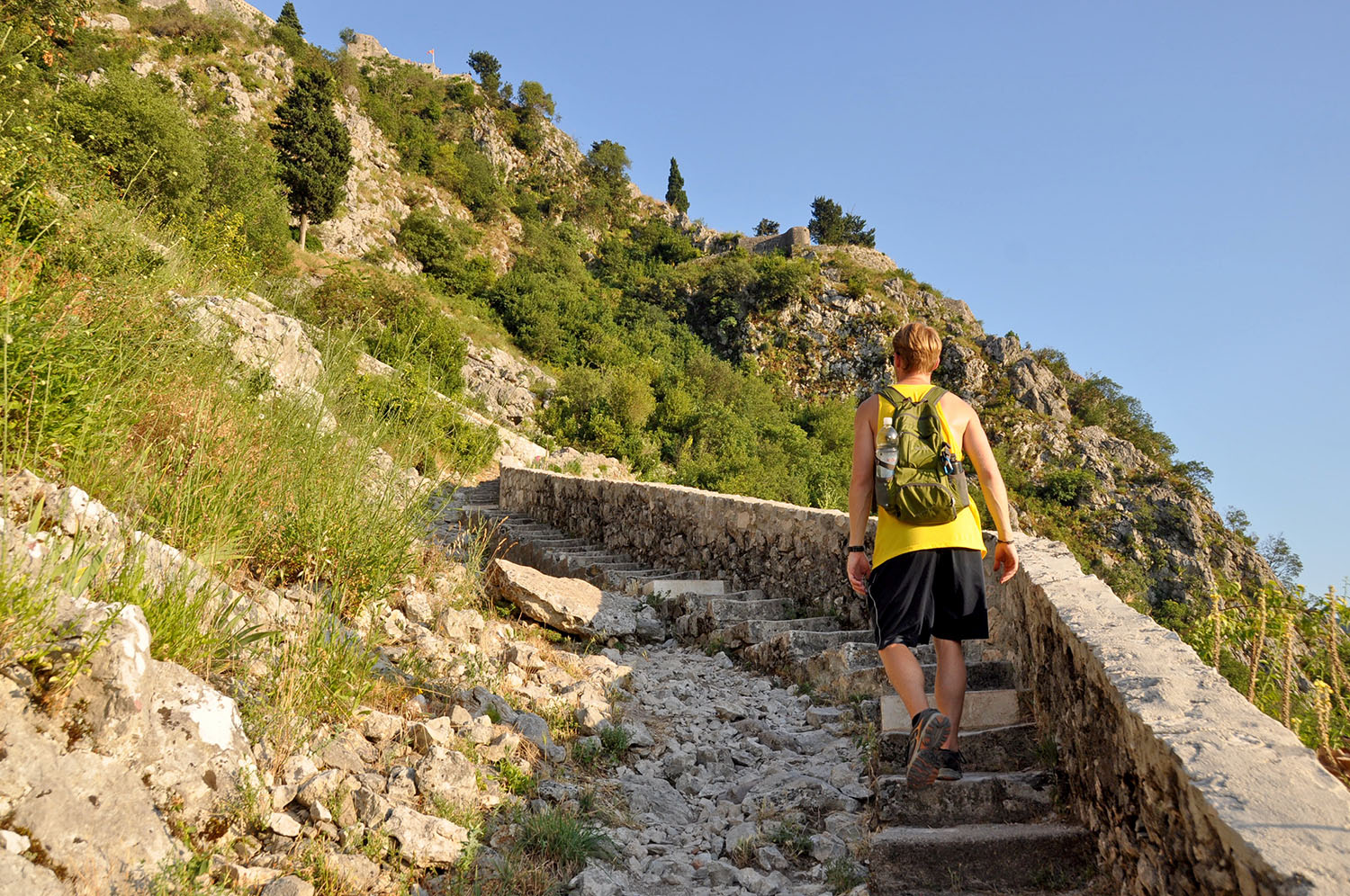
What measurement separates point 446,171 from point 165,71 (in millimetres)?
12982

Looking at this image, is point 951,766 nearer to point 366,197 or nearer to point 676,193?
point 366,197

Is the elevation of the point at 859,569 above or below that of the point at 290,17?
below

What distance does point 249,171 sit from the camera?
21.3 m

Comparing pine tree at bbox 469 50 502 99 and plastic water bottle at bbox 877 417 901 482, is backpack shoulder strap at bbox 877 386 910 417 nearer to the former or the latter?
plastic water bottle at bbox 877 417 901 482

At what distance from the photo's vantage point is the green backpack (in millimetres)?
2566

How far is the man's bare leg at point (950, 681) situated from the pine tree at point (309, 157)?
101ft

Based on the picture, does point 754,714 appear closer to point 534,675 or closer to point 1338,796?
point 534,675

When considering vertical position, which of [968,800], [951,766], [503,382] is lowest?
[968,800]

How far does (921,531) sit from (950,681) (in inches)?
22.7

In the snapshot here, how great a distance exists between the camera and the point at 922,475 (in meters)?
2.61

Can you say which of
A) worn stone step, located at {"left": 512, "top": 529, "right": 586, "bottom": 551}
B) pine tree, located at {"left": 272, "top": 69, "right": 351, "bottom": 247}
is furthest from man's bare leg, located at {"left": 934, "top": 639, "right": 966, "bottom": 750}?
pine tree, located at {"left": 272, "top": 69, "right": 351, "bottom": 247}

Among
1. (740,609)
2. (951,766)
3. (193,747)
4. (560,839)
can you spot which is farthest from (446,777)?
(740,609)

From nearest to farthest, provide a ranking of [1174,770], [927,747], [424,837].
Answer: [1174,770] → [424,837] → [927,747]

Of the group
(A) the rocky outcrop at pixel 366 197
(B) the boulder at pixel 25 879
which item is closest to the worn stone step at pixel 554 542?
(B) the boulder at pixel 25 879
